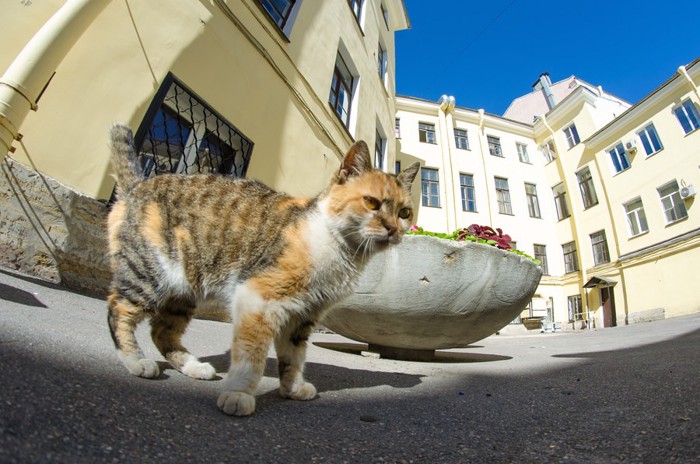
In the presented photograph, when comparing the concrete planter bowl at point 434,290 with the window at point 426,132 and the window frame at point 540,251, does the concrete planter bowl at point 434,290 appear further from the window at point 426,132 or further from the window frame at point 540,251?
the window frame at point 540,251

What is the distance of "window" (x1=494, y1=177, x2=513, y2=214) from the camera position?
18.7m

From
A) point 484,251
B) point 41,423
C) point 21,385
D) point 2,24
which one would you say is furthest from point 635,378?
point 2,24

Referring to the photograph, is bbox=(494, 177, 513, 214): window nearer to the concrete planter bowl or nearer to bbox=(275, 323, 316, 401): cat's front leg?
the concrete planter bowl

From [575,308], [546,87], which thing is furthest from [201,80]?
[546,87]

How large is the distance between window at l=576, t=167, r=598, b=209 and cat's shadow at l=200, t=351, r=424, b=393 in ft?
63.3

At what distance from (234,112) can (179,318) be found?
3777mm

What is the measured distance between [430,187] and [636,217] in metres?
9.28

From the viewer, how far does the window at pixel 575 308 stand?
55.0 feet

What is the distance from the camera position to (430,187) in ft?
58.9

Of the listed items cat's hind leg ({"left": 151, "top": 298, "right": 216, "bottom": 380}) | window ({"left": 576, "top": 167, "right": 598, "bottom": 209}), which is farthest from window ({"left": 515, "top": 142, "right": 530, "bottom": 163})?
cat's hind leg ({"left": 151, "top": 298, "right": 216, "bottom": 380})

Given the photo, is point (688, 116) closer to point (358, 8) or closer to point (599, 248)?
point (599, 248)

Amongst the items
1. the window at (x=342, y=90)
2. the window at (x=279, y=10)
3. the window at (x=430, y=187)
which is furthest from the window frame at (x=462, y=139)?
the window at (x=279, y=10)

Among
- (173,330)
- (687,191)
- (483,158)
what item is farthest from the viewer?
(483,158)

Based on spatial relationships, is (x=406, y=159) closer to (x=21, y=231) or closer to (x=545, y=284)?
(x=545, y=284)
